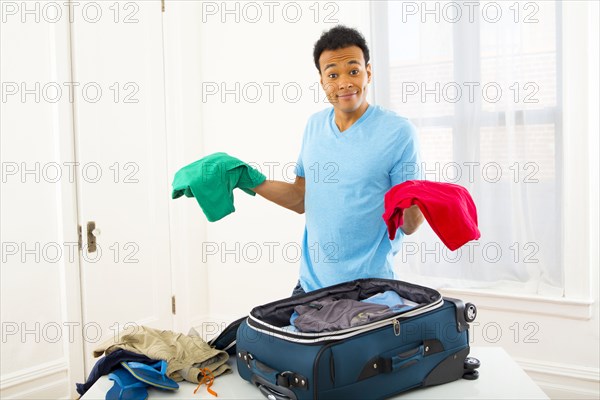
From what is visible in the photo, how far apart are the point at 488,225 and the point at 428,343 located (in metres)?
1.49

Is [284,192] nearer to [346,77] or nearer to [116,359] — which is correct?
[346,77]

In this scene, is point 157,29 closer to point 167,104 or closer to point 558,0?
point 167,104

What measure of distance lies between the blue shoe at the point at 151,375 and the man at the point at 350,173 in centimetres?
55

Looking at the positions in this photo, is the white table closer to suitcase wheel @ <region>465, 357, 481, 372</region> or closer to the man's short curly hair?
suitcase wheel @ <region>465, 357, 481, 372</region>

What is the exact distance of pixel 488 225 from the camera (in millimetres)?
2531

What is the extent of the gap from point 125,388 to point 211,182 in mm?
541

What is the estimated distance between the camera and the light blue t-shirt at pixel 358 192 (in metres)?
1.52

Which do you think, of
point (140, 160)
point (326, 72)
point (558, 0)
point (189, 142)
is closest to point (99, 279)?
point (140, 160)

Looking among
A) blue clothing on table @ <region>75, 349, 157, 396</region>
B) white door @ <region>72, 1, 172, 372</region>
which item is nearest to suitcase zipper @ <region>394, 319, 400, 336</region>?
blue clothing on table @ <region>75, 349, 157, 396</region>

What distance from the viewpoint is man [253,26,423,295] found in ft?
5.01

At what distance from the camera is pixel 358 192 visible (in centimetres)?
154

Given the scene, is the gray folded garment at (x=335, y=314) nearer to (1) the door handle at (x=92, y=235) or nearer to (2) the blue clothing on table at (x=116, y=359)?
(2) the blue clothing on table at (x=116, y=359)

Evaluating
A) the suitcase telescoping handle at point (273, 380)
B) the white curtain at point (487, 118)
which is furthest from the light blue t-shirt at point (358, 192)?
the white curtain at point (487, 118)

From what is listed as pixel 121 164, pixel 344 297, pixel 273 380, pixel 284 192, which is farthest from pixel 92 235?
pixel 273 380
